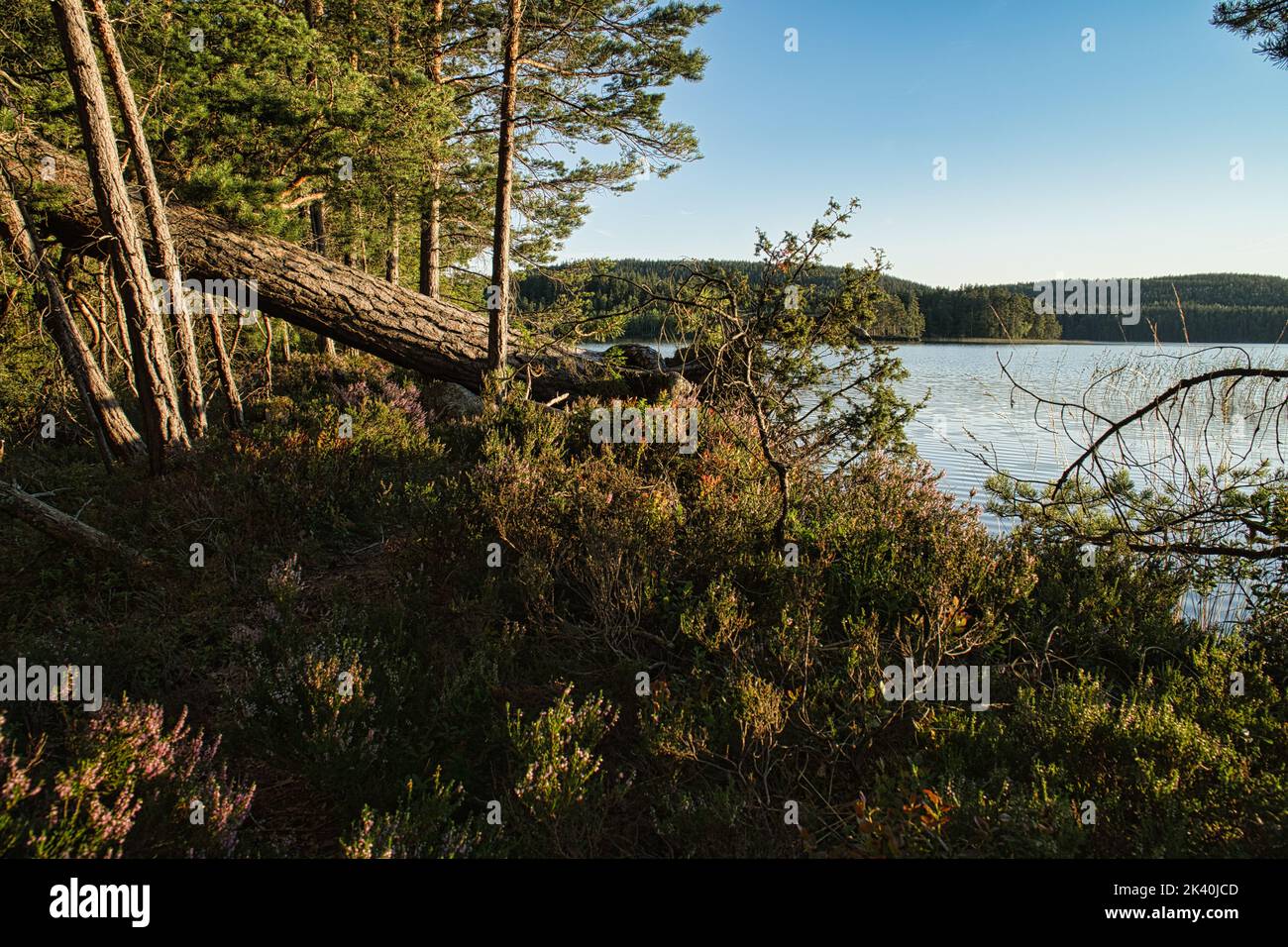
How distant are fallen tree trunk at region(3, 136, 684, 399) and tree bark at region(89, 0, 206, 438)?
0.78 metres

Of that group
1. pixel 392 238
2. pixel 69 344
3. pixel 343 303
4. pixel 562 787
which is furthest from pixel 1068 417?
pixel 392 238

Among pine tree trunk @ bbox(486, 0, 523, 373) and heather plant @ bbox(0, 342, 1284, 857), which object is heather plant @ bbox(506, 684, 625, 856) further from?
pine tree trunk @ bbox(486, 0, 523, 373)

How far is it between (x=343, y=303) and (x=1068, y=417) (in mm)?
10326

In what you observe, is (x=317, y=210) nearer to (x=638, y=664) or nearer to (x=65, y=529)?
(x=65, y=529)

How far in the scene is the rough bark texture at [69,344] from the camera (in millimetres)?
7082

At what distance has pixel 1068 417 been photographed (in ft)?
28.4

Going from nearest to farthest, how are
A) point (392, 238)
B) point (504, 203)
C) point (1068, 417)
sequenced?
point (1068, 417) → point (504, 203) → point (392, 238)

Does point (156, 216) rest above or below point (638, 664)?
above

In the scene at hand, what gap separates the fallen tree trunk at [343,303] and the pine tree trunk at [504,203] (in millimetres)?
649

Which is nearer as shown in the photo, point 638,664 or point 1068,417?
point 638,664
